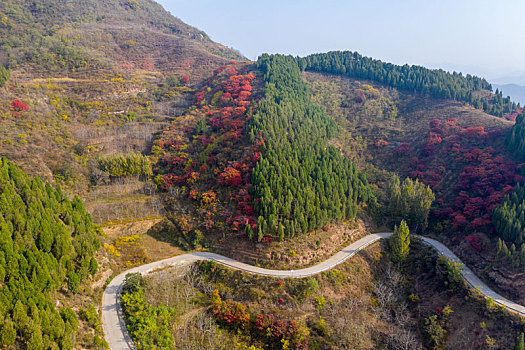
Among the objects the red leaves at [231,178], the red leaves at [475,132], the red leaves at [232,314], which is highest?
the red leaves at [475,132]

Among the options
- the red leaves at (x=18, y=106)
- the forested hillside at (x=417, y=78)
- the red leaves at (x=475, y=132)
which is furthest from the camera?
the forested hillside at (x=417, y=78)

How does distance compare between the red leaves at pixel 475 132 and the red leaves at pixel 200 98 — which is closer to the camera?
the red leaves at pixel 475 132

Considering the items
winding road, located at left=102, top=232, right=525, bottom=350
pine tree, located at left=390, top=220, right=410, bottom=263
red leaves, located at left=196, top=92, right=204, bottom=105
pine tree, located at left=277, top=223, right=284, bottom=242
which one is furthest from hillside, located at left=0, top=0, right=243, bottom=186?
pine tree, located at left=390, top=220, right=410, bottom=263

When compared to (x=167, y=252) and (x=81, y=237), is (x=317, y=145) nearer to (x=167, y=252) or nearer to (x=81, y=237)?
(x=167, y=252)

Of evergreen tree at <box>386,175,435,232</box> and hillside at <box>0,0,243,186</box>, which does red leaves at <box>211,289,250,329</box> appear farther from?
evergreen tree at <box>386,175,435,232</box>

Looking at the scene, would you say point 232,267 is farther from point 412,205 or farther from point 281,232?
point 412,205

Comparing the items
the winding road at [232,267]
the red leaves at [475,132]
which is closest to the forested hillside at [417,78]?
the red leaves at [475,132]

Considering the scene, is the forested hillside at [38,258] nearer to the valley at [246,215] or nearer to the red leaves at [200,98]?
the valley at [246,215]
